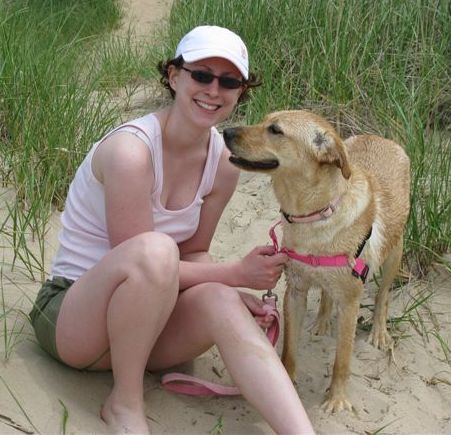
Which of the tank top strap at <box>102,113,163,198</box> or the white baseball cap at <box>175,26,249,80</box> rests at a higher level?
the white baseball cap at <box>175,26,249,80</box>

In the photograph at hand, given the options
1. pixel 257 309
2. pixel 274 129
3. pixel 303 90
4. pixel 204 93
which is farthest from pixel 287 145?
pixel 303 90

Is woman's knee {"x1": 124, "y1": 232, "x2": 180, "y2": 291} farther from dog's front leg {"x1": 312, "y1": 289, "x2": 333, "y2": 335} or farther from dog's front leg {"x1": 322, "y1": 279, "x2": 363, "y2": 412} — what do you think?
dog's front leg {"x1": 312, "y1": 289, "x2": 333, "y2": 335}

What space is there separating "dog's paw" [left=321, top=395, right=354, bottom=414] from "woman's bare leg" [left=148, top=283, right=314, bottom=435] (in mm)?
626

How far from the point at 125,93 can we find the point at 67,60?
3.92 ft

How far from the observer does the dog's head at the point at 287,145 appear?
2807mm

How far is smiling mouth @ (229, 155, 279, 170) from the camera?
9.27 ft

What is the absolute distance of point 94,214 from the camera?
2779mm

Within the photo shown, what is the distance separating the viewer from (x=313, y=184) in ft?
9.29

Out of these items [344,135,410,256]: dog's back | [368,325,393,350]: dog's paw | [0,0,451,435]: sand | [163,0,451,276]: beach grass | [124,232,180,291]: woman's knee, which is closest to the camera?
[124,232,180,291]: woman's knee

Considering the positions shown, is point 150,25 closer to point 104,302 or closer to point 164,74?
point 164,74

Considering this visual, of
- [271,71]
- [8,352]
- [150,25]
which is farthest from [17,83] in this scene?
[150,25]

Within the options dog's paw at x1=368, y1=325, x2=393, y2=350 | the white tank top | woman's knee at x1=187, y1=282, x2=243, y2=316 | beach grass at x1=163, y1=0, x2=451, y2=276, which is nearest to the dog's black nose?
the white tank top

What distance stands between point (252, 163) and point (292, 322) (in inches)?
30.7

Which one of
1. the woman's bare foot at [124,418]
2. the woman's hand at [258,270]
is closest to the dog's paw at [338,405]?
the woman's hand at [258,270]
